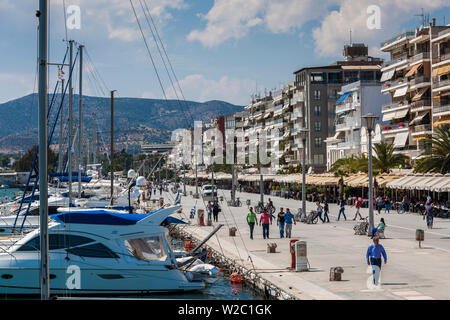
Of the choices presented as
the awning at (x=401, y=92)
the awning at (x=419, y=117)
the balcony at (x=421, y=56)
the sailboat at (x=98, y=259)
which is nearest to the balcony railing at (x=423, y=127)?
the awning at (x=419, y=117)

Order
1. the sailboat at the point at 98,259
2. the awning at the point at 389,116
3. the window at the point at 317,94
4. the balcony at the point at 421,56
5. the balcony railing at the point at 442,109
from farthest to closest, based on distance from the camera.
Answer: the window at the point at 317,94 < the awning at the point at 389,116 < the balcony at the point at 421,56 < the balcony railing at the point at 442,109 < the sailboat at the point at 98,259

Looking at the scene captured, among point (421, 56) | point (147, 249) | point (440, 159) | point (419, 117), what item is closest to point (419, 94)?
point (419, 117)

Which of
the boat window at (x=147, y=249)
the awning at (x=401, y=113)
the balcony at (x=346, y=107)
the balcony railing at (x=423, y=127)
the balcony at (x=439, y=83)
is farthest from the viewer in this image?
the balcony at (x=346, y=107)

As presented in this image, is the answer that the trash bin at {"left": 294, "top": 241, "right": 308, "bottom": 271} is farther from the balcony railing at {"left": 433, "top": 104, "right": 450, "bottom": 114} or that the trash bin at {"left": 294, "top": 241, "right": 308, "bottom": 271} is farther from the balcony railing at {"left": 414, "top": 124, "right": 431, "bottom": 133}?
the balcony railing at {"left": 414, "top": 124, "right": 431, "bottom": 133}

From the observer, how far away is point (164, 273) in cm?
1892

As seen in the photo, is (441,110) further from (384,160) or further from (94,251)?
(94,251)

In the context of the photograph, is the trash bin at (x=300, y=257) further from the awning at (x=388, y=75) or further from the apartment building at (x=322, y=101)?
the apartment building at (x=322, y=101)

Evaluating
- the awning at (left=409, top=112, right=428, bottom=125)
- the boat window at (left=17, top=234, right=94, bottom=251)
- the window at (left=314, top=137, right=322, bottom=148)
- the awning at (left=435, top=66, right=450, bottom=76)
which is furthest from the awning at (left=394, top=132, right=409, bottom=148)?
the boat window at (left=17, top=234, right=94, bottom=251)

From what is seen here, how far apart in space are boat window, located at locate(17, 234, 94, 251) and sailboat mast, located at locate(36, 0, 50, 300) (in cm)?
626

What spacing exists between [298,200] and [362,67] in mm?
43670

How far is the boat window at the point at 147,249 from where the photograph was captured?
19312mm

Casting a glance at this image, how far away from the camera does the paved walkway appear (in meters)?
17.0

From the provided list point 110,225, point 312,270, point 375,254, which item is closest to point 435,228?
point 312,270

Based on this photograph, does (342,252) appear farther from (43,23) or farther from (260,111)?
(260,111)
